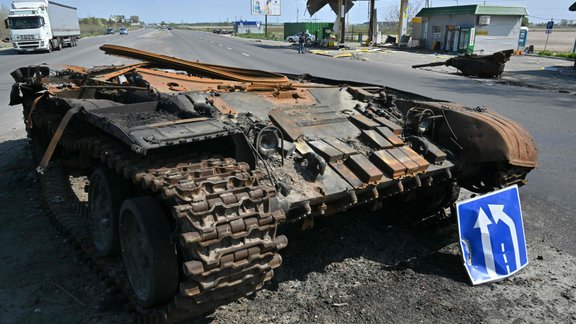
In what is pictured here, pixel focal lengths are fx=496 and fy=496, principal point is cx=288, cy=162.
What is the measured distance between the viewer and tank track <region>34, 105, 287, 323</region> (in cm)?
288

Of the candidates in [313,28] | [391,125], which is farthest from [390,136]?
[313,28]

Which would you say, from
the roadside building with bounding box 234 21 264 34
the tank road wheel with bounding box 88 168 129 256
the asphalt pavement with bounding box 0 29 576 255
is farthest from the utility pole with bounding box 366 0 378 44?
the roadside building with bounding box 234 21 264 34

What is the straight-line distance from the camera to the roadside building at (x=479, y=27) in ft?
108

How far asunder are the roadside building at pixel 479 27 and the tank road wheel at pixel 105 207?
103 ft

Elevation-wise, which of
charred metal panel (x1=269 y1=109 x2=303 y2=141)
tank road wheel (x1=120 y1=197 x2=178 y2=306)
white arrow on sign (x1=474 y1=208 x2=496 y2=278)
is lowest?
white arrow on sign (x1=474 y1=208 x2=496 y2=278)

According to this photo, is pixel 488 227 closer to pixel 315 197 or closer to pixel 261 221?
pixel 315 197

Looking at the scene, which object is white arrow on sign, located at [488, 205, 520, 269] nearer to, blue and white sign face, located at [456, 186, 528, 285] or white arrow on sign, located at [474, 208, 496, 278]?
blue and white sign face, located at [456, 186, 528, 285]

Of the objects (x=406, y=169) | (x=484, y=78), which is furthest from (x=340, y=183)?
(x=484, y=78)

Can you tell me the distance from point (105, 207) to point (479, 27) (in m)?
33.7

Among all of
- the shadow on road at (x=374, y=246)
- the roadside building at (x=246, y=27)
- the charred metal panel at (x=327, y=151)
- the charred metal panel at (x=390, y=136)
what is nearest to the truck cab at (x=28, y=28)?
the shadow on road at (x=374, y=246)

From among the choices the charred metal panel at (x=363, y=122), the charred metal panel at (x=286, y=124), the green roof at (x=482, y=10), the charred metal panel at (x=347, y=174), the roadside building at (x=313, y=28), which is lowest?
the roadside building at (x=313, y=28)

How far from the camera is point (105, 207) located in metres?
4.43

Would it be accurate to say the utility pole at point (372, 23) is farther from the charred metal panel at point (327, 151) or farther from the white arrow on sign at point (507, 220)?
the charred metal panel at point (327, 151)

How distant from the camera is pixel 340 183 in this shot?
384 centimetres
